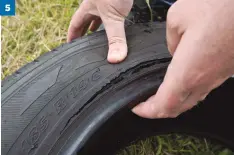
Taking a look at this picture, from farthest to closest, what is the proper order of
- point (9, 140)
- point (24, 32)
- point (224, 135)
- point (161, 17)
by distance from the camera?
point (24, 32) < point (161, 17) < point (224, 135) < point (9, 140)

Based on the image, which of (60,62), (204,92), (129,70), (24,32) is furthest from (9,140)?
(24,32)

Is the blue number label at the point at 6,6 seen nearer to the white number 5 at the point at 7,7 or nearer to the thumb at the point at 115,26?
the white number 5 at the point at 7,7

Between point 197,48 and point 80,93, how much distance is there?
367 mm

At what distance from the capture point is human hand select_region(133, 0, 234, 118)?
0.98 meters

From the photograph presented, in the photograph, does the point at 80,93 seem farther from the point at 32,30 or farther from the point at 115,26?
the point at 32,30

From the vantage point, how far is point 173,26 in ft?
3.38

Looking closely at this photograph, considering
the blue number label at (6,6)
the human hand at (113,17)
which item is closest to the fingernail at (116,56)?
the human hand at (113,17)

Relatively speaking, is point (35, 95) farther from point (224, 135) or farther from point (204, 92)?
point (224, 135)

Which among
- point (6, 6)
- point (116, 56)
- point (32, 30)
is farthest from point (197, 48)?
point (32, 30)

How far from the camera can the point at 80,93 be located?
1.22 m

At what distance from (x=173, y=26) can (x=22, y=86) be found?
1.52 ft

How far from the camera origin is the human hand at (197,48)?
3.20 feet

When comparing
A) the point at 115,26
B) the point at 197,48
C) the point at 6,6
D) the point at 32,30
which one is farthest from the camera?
the point at 32,30

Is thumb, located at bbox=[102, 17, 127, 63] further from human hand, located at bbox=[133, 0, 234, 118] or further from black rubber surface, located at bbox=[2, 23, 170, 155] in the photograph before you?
human hand, located at bbox=[133, 0, 234, 118]
